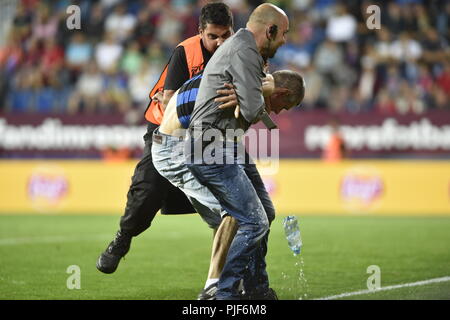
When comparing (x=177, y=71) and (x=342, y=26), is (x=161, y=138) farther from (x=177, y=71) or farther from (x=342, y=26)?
(x=342, y=26)

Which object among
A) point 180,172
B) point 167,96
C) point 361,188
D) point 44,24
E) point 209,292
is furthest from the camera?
point 44,24

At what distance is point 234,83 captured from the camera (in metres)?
6.19

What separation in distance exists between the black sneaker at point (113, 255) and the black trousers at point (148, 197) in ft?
0.30

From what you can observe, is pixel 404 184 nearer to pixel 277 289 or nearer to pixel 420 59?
pixel 420 59

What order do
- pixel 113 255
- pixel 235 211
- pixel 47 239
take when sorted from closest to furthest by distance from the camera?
pixel 235 211 → pixel 113 255 → pixel 47 239

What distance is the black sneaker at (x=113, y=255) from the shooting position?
27.2ft

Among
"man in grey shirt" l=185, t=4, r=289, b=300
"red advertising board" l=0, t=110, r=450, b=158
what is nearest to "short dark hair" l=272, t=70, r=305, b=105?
"man in grey shirt" l=185, t=4, r=289, b=300

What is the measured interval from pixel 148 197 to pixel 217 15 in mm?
1820

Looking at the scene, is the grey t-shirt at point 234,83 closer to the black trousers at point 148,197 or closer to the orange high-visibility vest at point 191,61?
the orange high-visibility vest at point 191,61

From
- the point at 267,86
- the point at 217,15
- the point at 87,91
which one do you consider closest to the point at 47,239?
the point at 217,15

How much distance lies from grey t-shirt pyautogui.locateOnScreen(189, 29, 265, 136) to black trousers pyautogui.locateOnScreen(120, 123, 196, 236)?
1707mm

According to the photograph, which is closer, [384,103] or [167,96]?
[167,96]

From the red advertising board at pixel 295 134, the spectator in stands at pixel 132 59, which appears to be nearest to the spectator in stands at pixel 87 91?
the red advertising board at pixel 295 134

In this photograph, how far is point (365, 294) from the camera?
740cm
